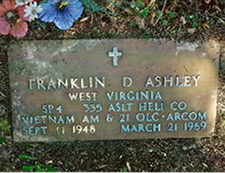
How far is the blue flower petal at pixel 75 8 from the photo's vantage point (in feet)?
9.87

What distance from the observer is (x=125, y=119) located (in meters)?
3.18

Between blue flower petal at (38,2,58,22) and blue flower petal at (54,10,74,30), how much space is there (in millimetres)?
25

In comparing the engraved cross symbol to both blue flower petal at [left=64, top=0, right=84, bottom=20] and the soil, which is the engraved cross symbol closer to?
blue flower petal at [left=64, top=0, right=84, bottom=20]

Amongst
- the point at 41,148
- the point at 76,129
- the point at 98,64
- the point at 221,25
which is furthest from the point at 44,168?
the point at 221,25

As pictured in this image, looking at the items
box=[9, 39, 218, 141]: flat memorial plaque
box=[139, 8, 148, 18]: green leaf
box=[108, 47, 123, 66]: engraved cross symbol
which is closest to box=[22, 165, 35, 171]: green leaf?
box=[9, 39, 218, 141]: flat memorial plaque

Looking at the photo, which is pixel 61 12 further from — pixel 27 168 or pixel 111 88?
pixel 27 168

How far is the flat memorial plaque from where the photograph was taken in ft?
10.1

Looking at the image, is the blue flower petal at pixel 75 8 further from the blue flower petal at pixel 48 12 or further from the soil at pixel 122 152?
the soil at pixel 122 152

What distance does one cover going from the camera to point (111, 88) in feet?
10.2

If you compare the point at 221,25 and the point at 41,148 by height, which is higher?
the point at 221,25

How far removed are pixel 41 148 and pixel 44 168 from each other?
5.7 inches

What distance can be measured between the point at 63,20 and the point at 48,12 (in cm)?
10

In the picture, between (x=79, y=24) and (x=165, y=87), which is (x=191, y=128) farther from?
(x=79, y=24)

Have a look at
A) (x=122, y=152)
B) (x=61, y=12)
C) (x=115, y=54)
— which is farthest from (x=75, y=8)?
(x=122, y=152)
